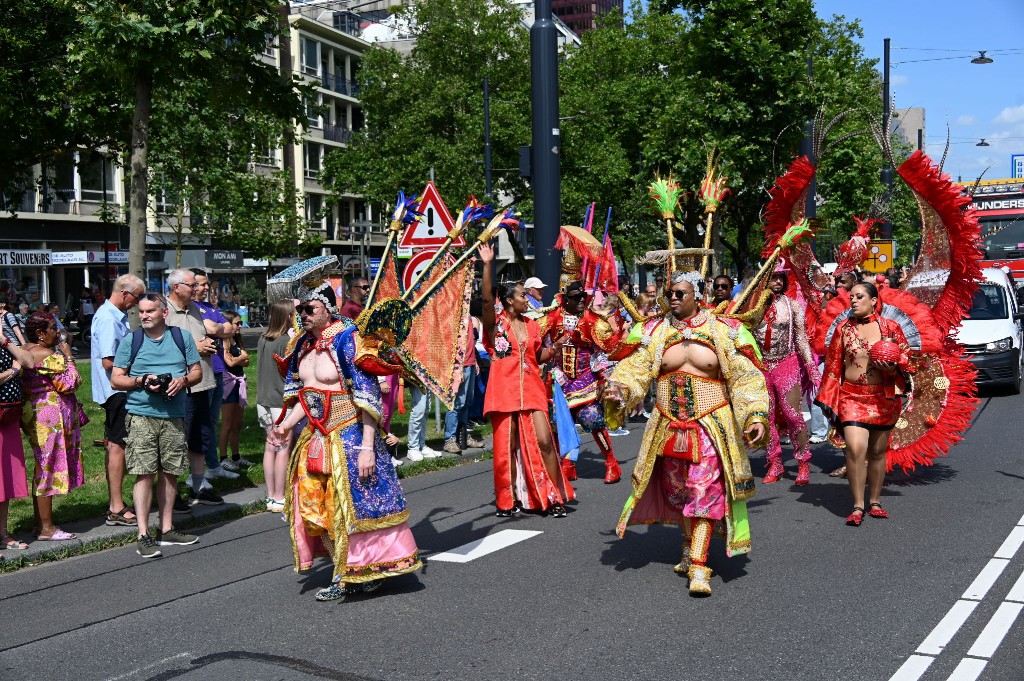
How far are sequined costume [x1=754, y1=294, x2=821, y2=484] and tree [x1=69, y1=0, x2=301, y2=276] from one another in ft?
17.5

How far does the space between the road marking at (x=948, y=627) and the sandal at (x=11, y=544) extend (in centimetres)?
588

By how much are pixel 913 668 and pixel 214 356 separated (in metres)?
7.00

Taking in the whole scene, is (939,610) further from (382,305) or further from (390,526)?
(382,305)

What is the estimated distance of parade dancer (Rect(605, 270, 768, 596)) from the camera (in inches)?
243

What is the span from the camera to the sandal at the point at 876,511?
7891 mm

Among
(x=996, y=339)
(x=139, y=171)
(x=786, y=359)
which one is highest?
(x=139, y=171)

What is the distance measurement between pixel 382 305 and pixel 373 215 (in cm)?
5839

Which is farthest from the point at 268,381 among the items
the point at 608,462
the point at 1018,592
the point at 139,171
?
the point at 1018,592

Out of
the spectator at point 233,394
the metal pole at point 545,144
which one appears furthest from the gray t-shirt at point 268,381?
the metal pole at point 545,144

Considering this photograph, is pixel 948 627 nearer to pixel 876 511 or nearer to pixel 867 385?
pixel 876 511

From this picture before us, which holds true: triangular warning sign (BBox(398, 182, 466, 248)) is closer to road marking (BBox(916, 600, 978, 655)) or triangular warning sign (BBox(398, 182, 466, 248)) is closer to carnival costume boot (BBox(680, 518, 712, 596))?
carnival costume boot (BBox(680, 518, 712, 596))

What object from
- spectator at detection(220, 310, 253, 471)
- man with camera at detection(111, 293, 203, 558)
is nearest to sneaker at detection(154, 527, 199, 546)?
man with camera at detection(111, 293, 203, 558)

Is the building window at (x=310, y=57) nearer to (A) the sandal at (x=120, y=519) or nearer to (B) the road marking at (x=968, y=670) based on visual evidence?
(A) the sandal at (x=120, y=519)

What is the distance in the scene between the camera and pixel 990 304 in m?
16.2
